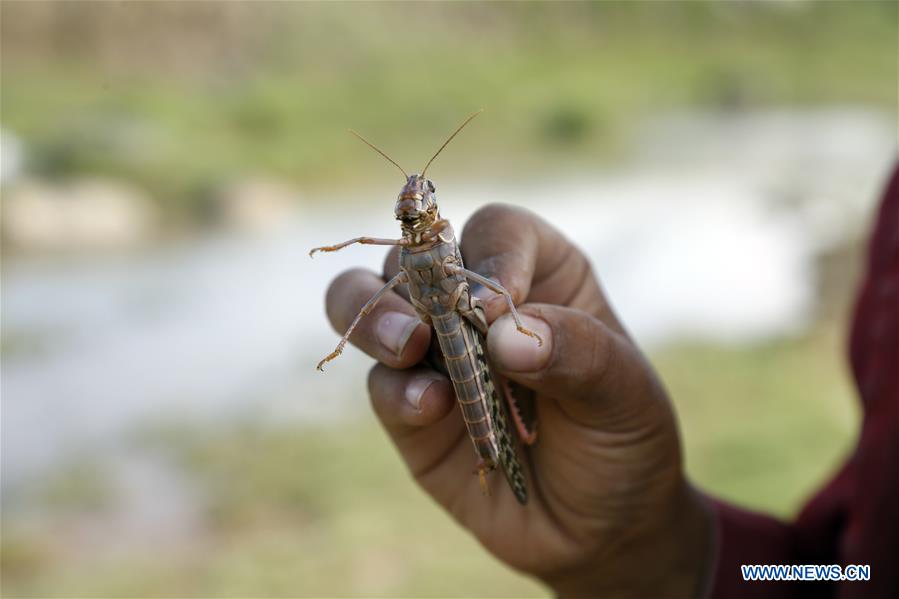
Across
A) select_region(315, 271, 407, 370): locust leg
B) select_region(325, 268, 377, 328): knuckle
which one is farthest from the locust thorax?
select_region(325, 268, 377, 328): knuckle

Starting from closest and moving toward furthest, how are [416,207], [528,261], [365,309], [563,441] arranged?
[416,207]
[365,309]
[528,261]
[563,441]

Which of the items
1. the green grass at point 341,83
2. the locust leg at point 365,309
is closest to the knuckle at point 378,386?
the locust leg at point 365,309

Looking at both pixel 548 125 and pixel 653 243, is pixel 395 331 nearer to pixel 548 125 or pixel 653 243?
pixel 653 243

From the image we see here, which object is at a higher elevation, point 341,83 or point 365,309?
point 365,309

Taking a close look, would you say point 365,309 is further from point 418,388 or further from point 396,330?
point 418,388

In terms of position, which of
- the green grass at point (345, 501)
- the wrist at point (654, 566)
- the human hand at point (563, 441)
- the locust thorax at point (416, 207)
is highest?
the locust thorax at point (416, 207)

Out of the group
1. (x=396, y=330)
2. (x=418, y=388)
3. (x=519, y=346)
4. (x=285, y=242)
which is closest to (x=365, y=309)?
(x=396, y=330)

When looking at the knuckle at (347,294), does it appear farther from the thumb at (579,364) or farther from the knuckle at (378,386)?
the thumb at (579,364)
